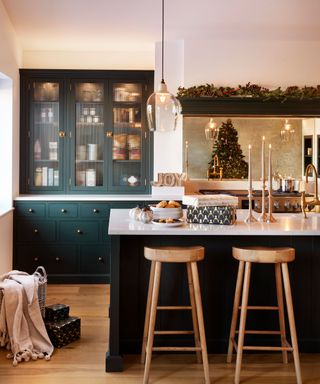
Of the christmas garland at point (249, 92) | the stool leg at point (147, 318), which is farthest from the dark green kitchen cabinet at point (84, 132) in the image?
the stool leg at point (147, 318)

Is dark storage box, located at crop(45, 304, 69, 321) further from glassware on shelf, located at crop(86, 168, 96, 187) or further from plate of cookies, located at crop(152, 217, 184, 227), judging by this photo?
glassware on shelf, located at crop(86, 168, 96, 187)

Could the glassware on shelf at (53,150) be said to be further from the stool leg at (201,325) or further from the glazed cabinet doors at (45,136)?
the stool leg at (201,325)

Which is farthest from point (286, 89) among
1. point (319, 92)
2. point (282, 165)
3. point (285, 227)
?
point (285, 227)

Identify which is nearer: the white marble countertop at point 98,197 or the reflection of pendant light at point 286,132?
the white marble countertop at point 98,197

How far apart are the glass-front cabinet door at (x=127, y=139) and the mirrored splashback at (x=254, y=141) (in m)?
0.54

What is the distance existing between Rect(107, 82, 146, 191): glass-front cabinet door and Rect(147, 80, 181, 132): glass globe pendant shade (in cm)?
272

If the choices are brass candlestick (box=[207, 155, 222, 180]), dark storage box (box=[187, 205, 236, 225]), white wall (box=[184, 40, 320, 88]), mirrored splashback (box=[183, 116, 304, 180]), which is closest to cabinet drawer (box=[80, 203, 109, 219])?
mirrored splashback (box=[183, 116, 304, 180])

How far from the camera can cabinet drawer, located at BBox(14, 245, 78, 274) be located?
21.7ft

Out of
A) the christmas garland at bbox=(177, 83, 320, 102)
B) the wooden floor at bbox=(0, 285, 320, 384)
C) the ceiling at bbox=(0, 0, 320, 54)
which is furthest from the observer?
the christmas garland at bbox=(177, 83, 320, 102)

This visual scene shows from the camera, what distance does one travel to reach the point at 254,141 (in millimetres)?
7086

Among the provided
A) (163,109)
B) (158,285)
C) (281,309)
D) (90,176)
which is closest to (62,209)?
(90,176)

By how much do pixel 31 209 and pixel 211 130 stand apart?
216 centimetres

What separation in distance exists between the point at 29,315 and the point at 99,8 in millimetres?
3193

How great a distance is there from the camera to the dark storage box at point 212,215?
4.27 metres
